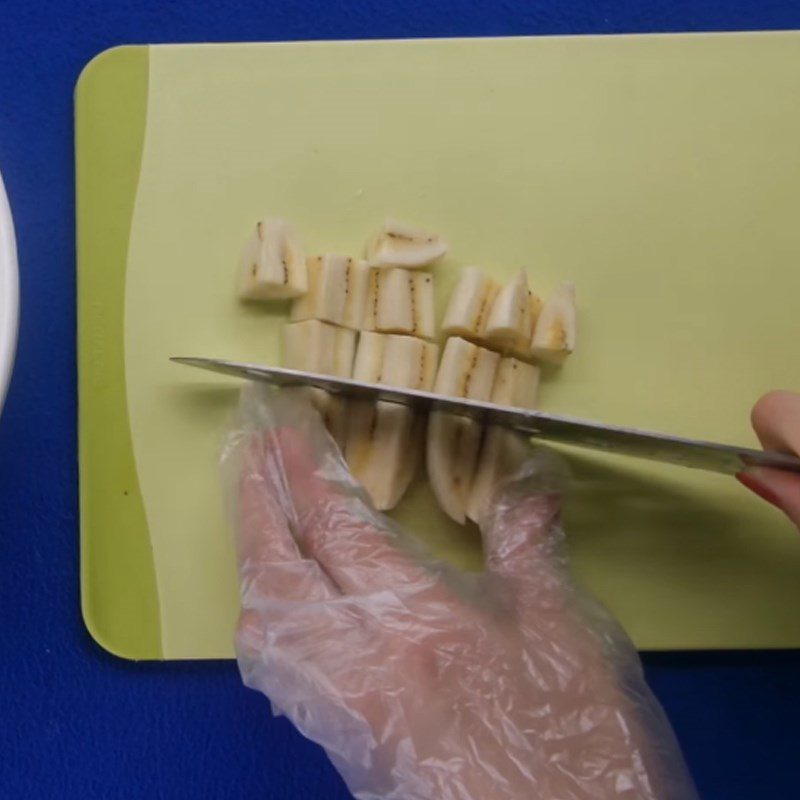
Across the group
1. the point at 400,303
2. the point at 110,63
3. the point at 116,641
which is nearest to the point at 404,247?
the point at 400,303

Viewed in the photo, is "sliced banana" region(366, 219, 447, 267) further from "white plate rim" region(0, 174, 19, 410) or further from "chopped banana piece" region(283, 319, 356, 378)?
"white plate rim" region(0, 174, 19, 410)

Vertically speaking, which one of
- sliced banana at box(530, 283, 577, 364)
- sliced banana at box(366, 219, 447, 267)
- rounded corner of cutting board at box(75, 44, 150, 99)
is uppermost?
rounded corner of cutting board at box(75, 44, 150, 99)

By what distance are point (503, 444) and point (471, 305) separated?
0.12m

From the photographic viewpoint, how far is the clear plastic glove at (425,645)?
0.77 m

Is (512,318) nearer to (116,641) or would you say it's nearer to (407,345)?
(407,345)

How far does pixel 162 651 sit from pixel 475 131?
527 mm

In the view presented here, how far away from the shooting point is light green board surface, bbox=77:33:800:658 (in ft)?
2.87

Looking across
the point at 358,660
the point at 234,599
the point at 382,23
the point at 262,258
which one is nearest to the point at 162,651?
the point at 234,599

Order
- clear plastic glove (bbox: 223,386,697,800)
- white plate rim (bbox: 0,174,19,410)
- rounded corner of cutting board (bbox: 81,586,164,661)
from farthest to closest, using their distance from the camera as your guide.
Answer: rounded corner of cutting board (bbox: 81,586,164,661) → clear plastic glove (bbox: 223,386,697,800) → white plate rim (bbox: 0,174,19,410)

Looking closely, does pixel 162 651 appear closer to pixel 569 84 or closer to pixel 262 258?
pixel 262 258

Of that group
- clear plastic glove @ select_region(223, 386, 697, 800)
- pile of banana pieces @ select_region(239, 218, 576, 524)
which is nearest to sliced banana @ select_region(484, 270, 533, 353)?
pile of banana pieces @ select_region(239, 218, 576, 524)

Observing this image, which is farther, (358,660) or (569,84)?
(569,84)

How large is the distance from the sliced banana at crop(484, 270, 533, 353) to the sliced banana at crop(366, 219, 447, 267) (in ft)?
0.22

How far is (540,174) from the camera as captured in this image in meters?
0.89
